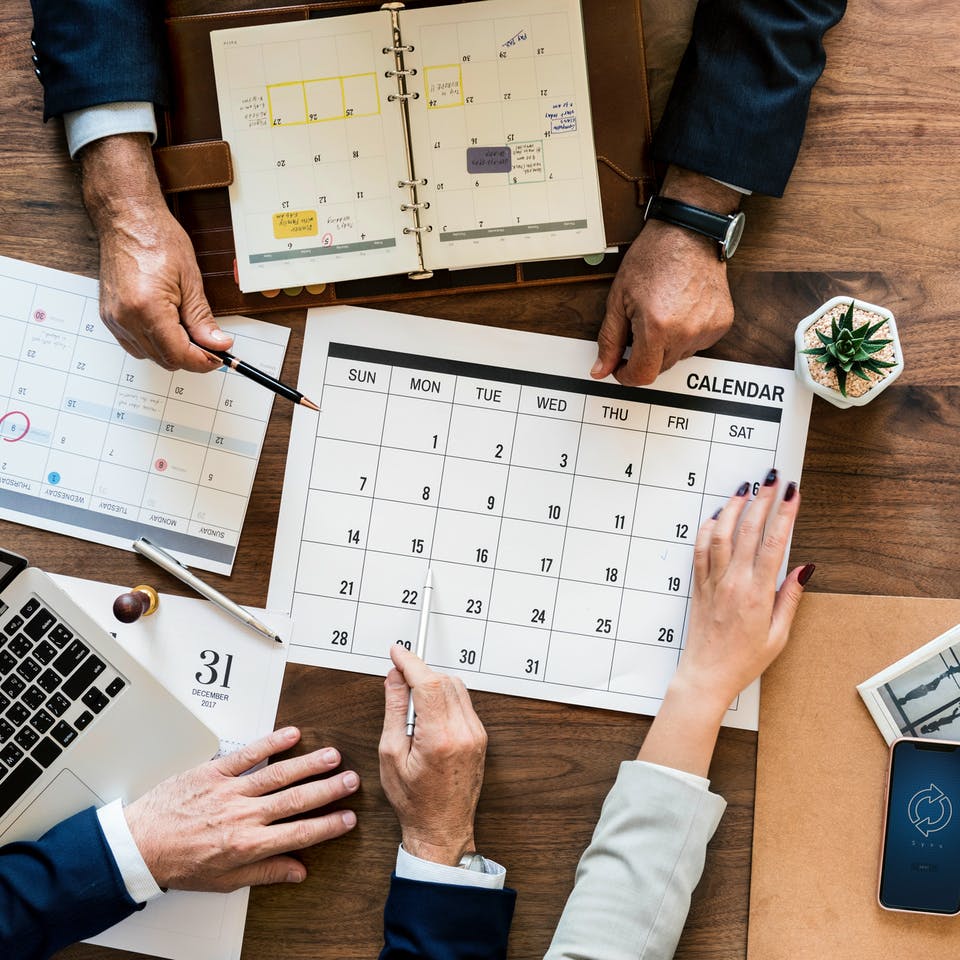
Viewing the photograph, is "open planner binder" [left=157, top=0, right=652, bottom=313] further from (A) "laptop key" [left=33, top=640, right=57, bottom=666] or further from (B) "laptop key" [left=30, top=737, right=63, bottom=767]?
(B) "laptop key" [left=30, top=737, right=63, bottom=767]

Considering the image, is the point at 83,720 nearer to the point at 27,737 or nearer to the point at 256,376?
the point at 27,737

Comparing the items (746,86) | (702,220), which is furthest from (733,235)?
(746,86)

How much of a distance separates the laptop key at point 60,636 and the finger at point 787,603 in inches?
44.7

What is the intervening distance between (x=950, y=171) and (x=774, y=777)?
3.45ft

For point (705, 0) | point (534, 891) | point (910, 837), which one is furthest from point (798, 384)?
point (534, 891)

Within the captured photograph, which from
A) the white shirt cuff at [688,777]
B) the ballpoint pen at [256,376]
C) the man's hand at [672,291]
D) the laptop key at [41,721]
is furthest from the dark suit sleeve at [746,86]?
the laptop key at [41,721]

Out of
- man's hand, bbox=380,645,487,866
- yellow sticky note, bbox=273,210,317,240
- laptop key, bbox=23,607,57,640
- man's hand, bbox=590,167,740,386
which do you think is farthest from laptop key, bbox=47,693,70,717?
man's hand, bbox=590,167,740,386

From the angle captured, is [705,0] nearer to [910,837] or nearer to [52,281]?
[52,281]

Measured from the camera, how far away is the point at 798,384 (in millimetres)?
1360

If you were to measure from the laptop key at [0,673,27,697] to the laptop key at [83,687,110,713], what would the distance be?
3.8 inches

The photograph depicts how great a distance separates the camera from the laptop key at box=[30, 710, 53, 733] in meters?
1.29

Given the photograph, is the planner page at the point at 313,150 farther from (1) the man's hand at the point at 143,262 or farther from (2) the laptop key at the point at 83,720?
(2) the laptop key at the point at 83,720

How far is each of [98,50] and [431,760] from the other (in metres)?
1.22

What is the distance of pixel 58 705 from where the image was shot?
1.29 meters
